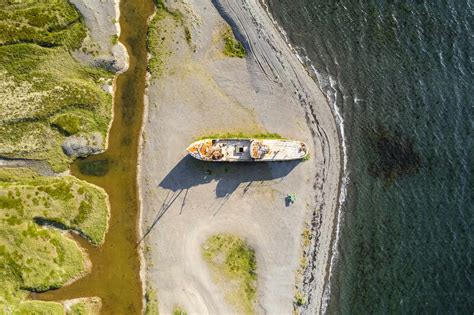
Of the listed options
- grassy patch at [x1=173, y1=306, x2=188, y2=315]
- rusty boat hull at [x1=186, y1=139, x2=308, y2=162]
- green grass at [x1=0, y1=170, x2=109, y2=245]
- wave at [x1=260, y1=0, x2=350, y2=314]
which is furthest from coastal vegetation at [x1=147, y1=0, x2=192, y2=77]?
grassy patch at [x1=173, y1=306, x2=188, y2=315]

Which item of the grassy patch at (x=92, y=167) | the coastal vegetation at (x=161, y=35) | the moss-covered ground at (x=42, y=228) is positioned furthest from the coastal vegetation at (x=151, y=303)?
the coastal vegetation at (x=161, y=35)

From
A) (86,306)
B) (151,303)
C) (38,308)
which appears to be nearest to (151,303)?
(151,303)

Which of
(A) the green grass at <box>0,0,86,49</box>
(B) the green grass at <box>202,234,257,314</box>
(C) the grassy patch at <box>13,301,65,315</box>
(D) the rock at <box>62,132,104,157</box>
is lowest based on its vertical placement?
(C) the grassy patch at <box>13,301,65,315</box>

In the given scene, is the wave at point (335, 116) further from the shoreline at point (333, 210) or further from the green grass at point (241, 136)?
the green grass at point (241, 136)

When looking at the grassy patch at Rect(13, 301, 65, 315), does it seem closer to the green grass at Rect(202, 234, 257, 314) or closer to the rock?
the rock

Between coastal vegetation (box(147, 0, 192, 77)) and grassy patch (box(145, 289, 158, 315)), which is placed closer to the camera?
grassy patch (box(145, 289, 158, 315))

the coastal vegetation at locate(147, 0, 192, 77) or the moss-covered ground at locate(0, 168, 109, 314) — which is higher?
the coastal vegetation at locate(147, 0, 192, 77)

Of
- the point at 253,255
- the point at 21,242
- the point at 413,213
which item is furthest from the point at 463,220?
the point at 21,242

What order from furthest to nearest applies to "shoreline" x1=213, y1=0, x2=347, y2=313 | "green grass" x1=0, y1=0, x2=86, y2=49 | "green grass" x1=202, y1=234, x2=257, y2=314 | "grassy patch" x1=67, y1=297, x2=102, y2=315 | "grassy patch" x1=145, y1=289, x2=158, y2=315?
"shoreline" x1=213, y1=0, x2=347, y2=313 → "green grass" x1=202, y1=234, x2=257, y2=314 → "grassy patch" x1=145, y1=289, x2=158, y2=315 → "grassy patch" x1=67, y1=297, x2=102, y2=315 → "green grass" x1=0, y1=0, x2=86, y2=49
